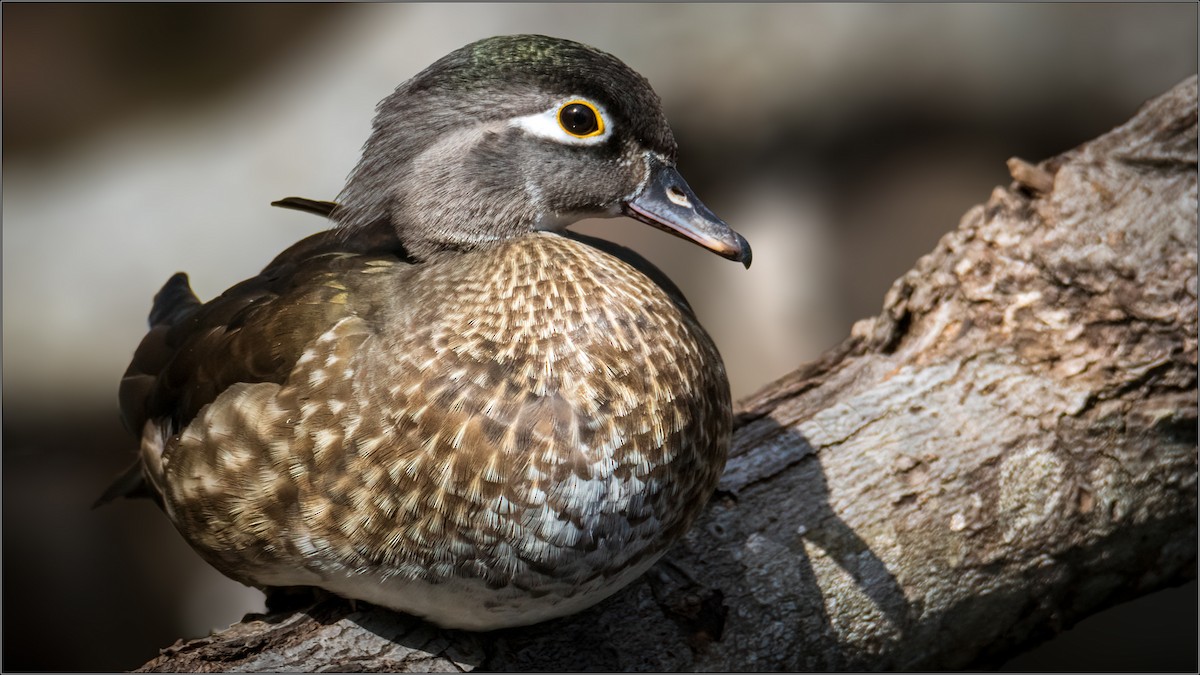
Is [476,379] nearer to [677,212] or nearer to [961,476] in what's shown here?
[677,212]

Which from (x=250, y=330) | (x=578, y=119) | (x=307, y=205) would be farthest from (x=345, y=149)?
(x=578, y=119)

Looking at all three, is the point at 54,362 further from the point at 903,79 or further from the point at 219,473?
the point at 903,79

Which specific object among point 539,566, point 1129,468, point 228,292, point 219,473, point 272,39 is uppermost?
point 272,39

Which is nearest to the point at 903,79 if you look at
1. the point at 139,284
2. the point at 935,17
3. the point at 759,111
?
the point at 935,17

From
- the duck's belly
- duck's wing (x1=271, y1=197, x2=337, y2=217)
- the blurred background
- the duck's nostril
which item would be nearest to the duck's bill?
the duck's nostril

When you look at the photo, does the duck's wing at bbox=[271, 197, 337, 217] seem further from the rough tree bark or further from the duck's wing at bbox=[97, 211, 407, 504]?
the rough tree bark

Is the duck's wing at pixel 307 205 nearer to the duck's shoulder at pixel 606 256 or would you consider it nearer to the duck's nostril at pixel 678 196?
the duck's shoulder at pixel 606 256

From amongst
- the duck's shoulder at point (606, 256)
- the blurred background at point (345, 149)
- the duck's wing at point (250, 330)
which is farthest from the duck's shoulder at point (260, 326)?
the blurred background at point (345, 149)
